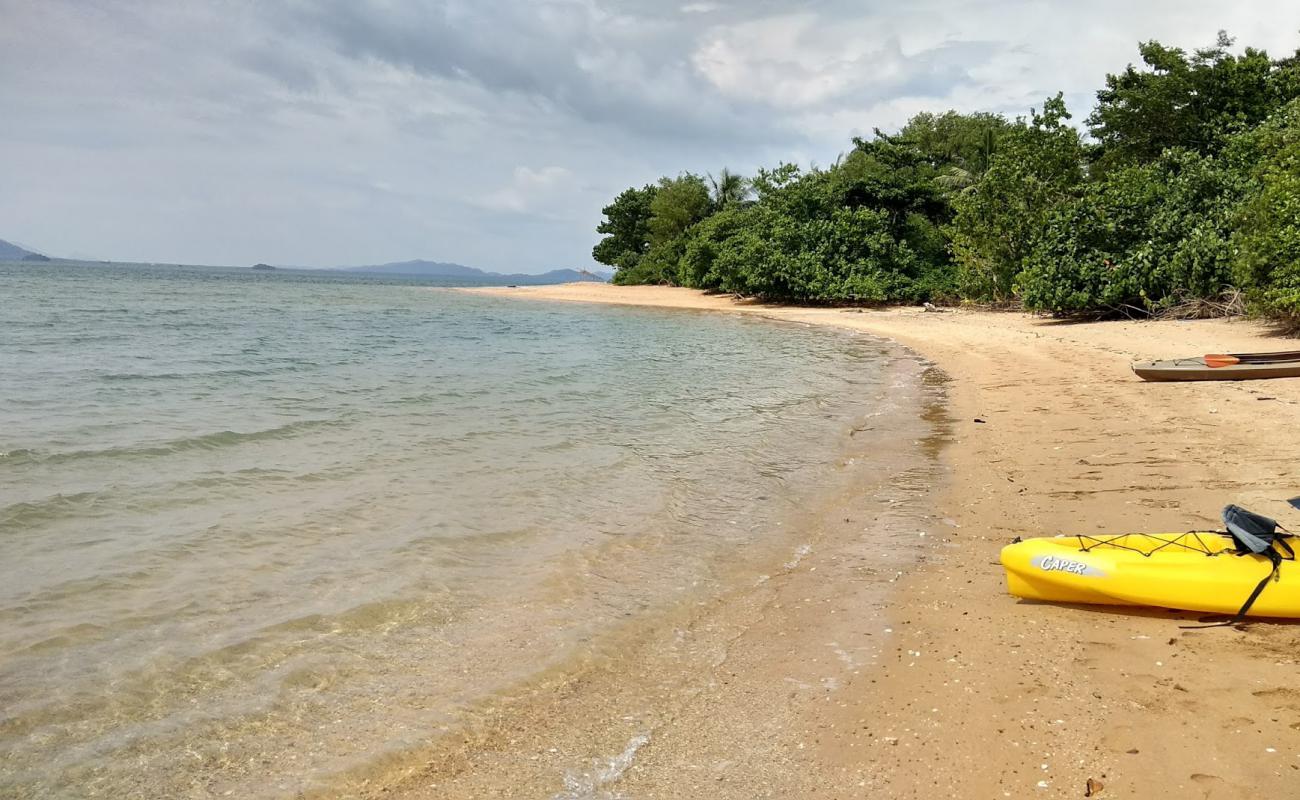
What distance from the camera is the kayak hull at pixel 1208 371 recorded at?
10344 mm

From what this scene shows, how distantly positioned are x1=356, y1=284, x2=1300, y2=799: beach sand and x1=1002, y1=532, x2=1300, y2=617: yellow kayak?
13 centimetres

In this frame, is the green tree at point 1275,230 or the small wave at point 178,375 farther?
the green tree at point 1275,230

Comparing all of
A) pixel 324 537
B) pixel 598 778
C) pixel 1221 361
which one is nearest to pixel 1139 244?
pixel 1221 361

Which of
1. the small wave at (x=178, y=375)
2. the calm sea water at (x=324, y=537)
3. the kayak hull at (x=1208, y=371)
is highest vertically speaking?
the kayak hull at (x=1208, y=371)

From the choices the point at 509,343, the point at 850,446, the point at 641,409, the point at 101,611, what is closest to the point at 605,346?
the point at 509,343

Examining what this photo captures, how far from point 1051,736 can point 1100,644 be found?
3.46 feet

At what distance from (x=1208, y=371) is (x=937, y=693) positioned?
954 centimetres

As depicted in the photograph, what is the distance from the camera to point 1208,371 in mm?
10781

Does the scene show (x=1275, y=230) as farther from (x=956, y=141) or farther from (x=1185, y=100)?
(x=956, y=141)

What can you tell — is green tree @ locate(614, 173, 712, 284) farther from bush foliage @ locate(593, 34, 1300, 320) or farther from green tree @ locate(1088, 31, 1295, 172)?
green tree @ locate(1088, 31, 1295, 172)

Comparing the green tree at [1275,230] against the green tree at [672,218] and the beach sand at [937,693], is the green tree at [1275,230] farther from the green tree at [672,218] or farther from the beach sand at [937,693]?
the green tree at [672,218]

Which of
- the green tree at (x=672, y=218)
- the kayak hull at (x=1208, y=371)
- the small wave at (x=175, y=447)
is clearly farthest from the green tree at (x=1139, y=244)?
the green tree at (x=672, y=218)

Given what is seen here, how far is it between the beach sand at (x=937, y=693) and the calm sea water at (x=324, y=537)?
49 cm

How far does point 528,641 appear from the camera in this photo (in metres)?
4.59
